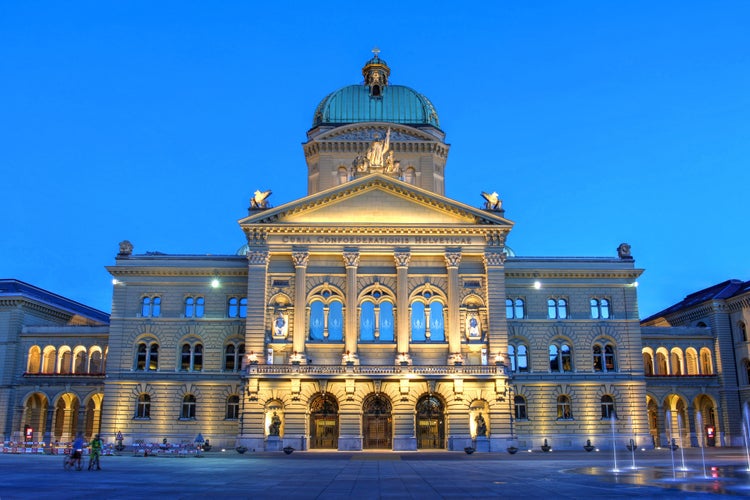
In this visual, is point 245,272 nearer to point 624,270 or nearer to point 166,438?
point 166,438

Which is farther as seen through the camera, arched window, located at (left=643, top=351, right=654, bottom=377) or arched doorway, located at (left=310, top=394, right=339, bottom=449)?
arched window, located at (left=643, top=351, right=654, bottom=377)

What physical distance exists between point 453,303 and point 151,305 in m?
27.7

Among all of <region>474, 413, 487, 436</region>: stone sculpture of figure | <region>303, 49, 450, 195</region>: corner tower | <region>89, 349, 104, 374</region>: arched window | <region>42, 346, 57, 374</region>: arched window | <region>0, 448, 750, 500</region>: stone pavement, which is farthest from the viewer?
<region>89, 349, 104, 374</region>: arched window

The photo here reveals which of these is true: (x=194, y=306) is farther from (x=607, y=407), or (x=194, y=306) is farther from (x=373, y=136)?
(x=607, y=407)

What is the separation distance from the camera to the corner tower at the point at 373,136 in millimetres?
73938

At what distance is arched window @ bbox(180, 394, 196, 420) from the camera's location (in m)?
63.8

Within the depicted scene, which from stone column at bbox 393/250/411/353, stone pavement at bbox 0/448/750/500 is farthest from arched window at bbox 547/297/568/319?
stone pavement at bbox 0/448/750/500

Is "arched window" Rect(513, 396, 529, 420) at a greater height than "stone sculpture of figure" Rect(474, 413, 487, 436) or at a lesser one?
greater

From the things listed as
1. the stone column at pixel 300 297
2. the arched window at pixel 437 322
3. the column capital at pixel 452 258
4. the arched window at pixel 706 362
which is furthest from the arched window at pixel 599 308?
the stone column at pixel 300 297

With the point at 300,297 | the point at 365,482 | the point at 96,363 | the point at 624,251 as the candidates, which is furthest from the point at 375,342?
the point at 96,363

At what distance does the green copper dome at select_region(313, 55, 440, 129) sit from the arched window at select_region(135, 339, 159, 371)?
28.5 m

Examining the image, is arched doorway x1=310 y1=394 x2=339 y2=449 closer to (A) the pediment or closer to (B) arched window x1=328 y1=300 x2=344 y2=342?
(B) arched window x1=328 y1=300 x2=344 y2=342

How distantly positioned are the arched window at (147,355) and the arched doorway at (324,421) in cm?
1612

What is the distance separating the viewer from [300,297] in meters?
60.0
